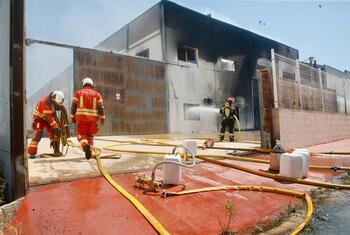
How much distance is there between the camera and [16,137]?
3.21 metres

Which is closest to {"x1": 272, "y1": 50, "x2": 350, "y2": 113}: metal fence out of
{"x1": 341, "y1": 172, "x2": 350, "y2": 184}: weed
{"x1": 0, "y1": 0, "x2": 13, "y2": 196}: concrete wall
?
{"x1": 341, "y1": 172, "x2": 350, "y2": 184}: weed

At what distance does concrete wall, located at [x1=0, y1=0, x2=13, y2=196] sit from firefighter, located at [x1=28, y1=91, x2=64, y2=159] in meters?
1.93

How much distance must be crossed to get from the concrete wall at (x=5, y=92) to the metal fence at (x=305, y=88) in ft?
20.7

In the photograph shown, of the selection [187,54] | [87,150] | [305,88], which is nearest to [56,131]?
[87,150]

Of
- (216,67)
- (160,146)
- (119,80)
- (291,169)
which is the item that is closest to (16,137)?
(291,169)

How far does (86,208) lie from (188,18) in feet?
52.4

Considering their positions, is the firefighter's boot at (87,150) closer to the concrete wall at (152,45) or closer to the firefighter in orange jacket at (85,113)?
the firefighter in orange jacket at (85,113)

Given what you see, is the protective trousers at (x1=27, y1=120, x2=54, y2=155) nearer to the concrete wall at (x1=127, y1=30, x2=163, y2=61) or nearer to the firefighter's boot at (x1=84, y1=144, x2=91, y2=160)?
the firefighter's boot at (x1=84, y1=144, x2=91, y2=160)

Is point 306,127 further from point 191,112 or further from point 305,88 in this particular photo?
point 191,112

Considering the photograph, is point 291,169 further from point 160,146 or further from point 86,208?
point 160,146

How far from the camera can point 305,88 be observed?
31.5ft

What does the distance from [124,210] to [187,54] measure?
15.4 meters

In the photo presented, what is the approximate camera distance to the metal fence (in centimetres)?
797

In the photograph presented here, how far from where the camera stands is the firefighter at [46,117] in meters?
5.69
